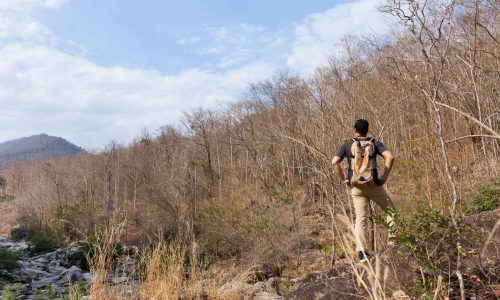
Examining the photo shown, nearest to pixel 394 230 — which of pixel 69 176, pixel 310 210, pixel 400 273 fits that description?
pixel 400 273

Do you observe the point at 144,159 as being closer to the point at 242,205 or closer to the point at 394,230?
the point at 242,205

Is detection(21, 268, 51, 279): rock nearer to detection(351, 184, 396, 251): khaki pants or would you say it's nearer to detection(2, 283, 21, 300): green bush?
detection(2, 283, 21, 300): green bush

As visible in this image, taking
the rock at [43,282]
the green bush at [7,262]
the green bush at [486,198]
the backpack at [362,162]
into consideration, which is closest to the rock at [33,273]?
the rock at [43,282]

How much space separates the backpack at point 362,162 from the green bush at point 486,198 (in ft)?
9.30

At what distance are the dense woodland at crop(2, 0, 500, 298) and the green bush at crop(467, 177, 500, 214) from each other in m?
0.42

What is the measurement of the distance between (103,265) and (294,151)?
51.5 ft

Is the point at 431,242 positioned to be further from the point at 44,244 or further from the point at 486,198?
the point at 44,244

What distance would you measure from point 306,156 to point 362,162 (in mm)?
10289

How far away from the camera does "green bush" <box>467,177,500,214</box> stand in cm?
699

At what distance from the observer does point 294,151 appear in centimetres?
1973

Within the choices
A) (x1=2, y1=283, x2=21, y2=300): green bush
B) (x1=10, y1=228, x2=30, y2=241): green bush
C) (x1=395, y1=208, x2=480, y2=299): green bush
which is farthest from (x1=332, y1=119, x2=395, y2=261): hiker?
(x1=10, y1=228, x2=30, y2=241): green bush

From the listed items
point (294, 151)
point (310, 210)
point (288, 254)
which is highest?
point (294, 151)

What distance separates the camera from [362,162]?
15.9 feet

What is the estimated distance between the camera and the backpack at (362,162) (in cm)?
483
